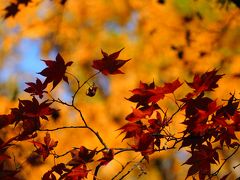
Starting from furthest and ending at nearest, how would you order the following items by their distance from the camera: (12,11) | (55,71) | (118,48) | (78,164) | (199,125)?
(118,48) < (12,11) < (55,71) < (78,164) < (199,125)

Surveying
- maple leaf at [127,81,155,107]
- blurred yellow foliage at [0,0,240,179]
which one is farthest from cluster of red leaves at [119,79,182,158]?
blurred yellow foliage at [0,0,240,179]

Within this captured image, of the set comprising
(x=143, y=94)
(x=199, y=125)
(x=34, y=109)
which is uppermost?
(x=34, y=109)

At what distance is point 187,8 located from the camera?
4.70 m

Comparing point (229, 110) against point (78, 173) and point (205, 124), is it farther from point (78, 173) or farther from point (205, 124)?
point (78, 173)

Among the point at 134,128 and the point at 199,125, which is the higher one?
the point at 134,128

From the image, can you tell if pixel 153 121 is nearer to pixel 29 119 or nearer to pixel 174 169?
pixel 29 119

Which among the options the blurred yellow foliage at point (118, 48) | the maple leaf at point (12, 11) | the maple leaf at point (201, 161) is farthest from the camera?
the blurred yellow foliage at point (118, 48)

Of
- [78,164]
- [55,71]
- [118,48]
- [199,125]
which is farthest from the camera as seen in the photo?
[118,48]

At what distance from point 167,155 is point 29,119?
6.57 metres

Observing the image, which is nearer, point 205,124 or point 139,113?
point 205,124

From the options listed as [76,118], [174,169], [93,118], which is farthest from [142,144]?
[174,169]

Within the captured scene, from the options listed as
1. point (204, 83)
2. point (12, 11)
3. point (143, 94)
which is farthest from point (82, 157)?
point (12, 11)

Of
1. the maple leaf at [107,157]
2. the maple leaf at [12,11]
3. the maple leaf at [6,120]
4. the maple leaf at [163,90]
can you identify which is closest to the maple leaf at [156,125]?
the maple leaf at [163,90]

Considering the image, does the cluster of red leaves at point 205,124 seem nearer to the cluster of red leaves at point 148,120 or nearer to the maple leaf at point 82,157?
the cluster of red leaves at point 148,120
